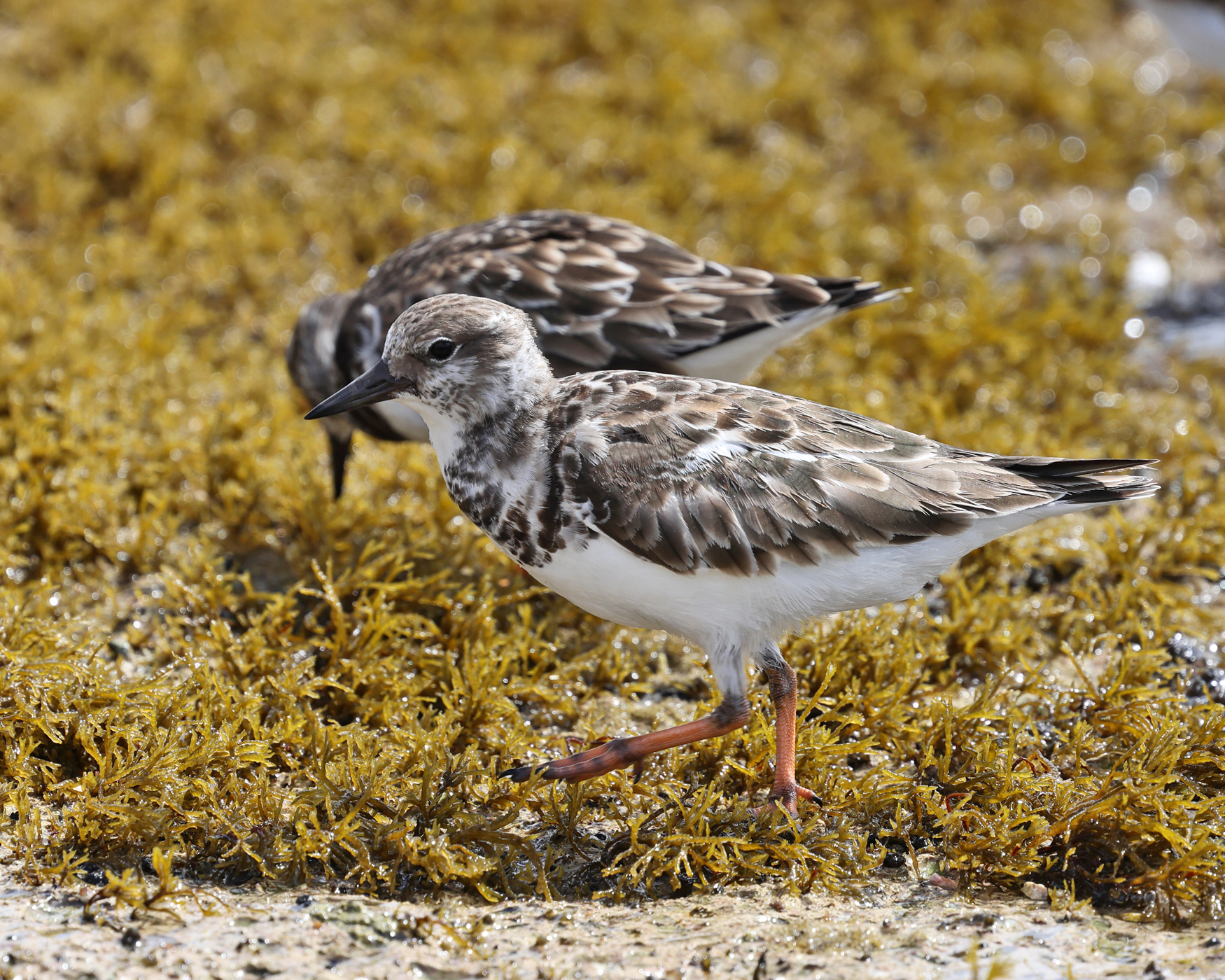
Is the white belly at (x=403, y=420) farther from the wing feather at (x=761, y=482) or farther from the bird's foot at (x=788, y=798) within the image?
the bird's foot at (x=788, y=798)

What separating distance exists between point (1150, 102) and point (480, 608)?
6648mm

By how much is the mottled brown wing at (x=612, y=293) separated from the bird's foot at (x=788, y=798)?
189 centimetres

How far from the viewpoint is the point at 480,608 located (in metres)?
4.65

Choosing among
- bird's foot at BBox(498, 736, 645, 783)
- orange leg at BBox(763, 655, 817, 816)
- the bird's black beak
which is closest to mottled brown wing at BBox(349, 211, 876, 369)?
the bird's black beak

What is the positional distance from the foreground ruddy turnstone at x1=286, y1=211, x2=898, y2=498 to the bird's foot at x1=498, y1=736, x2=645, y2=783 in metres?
1.71

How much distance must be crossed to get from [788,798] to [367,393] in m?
1.98

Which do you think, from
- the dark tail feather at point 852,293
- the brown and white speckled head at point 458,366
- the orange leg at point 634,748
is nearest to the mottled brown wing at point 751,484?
the brown and white speckled head at point 458,366

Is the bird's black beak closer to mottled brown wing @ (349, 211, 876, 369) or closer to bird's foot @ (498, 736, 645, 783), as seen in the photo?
mottled brown wing @ (349, 211, 876, 369)

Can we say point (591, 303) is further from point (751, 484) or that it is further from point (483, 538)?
Answer: point (751, 484)

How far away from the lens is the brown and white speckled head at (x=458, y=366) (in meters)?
3.98

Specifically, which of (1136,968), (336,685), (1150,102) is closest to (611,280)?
(336,685)

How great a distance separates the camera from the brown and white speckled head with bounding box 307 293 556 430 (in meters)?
3.98

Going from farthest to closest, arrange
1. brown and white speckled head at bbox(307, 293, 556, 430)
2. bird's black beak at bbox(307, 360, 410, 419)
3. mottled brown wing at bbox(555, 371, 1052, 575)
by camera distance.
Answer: bird's black beak at bbox(307, 360, 410, 419), brown and white speckled head at bbox(307, 293, 556, 430), mottled brown wing at bbox(555, 371, 1052, 575)

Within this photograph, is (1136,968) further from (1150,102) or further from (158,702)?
(1150,102)
